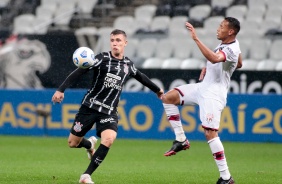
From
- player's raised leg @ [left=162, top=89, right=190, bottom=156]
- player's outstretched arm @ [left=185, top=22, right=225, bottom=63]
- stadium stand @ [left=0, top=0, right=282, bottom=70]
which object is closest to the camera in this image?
player's outstretched arm @ [left=185, top=22, right=225, bottom=63]

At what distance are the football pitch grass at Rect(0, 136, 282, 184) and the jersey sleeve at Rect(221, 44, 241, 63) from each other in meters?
1.78

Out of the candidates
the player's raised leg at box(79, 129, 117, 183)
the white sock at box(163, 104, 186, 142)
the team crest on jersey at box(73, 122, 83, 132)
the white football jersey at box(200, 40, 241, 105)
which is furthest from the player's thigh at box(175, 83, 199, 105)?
the team crest on jersey at box(73, 122, 83, 132)

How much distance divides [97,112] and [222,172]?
1.89 meters

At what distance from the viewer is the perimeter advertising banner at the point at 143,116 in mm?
18766

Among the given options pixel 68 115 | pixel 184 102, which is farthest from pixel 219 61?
pixel 68 115

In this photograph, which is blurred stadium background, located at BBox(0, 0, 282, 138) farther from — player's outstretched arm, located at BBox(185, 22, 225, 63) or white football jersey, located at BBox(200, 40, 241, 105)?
player's outstretched arm, located at BBox(185, 22, 225, 63)

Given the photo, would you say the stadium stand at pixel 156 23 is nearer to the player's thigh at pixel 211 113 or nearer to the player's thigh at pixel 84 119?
the player's thigh at pixel 84 119

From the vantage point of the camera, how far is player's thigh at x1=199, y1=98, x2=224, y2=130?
10.6 meters

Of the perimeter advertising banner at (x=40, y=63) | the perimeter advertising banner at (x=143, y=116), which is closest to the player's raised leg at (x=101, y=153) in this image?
the perimeter advertising banner at (x=143, y=116)

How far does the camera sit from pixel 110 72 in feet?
35.4

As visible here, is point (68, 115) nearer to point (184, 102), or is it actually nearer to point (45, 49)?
point (45, 49)

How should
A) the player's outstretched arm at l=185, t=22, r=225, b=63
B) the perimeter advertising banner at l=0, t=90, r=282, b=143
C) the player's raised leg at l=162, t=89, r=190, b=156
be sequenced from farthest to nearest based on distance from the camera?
the perimeter advertising banner at l=0, t=90, r=282, b=143
the player's raised leg at l=162, t=89, r=190, b=156
the player's outstretched arm at l=185, t=22, r=225, b=63

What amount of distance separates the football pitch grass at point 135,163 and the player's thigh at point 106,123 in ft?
2.44

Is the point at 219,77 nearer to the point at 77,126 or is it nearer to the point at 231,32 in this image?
the point at 231,32
